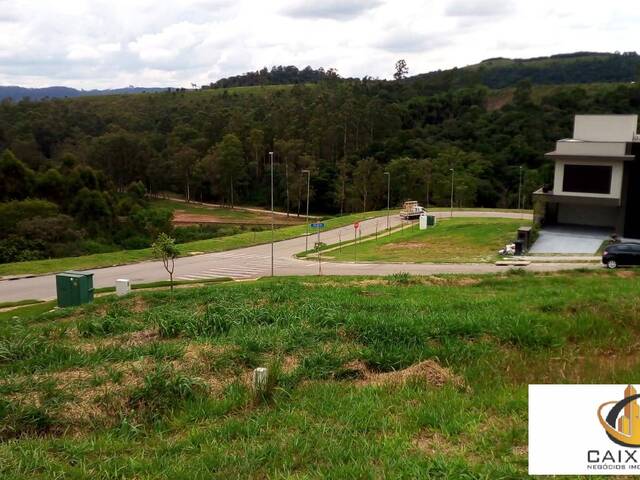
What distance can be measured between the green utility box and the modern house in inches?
1215

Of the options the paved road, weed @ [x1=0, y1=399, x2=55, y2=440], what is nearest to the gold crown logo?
weed @ [x1=0, y1=399, x2=55, y2=440]

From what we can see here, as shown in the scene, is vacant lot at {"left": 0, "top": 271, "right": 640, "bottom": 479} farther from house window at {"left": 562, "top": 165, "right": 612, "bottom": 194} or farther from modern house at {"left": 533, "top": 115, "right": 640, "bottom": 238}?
Answer: house window at {"left": 562, "top": 165, "right": 612, "bottom": 194}

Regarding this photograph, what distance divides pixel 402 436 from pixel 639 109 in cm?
9028

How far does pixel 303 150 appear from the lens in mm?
92688

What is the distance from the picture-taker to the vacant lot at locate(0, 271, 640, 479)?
17.6 ft

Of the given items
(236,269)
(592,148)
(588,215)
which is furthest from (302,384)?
(588,215)

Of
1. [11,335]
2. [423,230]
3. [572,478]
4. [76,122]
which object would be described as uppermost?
[76,122]

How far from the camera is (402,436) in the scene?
226 inches

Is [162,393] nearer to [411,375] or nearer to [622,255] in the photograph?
[411,375]

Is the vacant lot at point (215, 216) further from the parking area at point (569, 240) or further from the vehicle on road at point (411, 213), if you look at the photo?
the parking area at point (569, 240)

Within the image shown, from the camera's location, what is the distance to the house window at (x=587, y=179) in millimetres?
38125

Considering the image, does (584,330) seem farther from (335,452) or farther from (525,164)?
(525,164)

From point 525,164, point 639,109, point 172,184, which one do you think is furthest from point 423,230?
point 172,184

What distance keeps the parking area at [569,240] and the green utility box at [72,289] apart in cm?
2548
